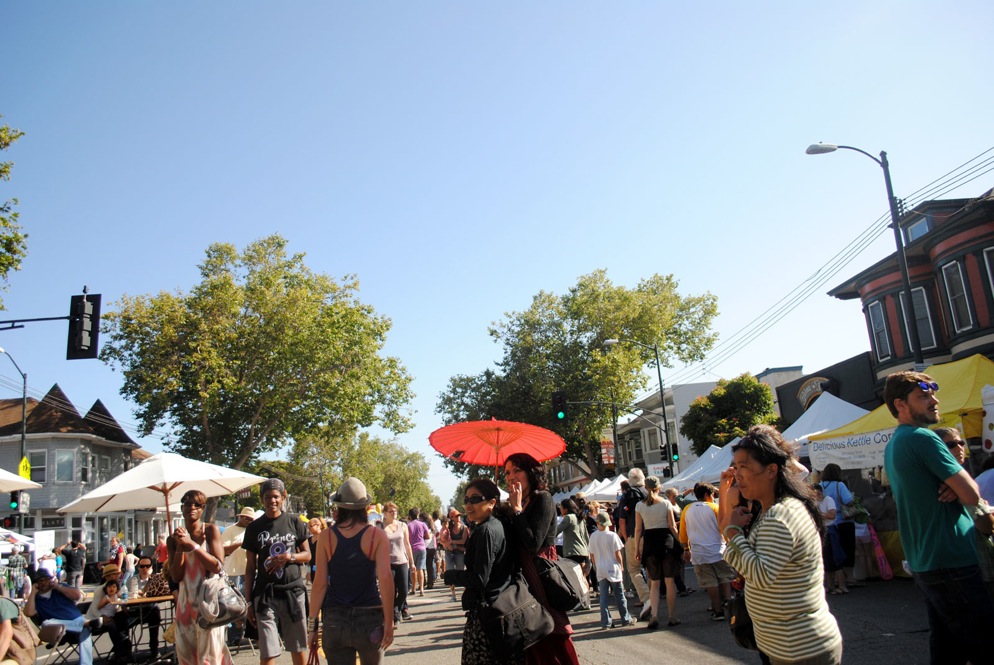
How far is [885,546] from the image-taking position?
1182 cm

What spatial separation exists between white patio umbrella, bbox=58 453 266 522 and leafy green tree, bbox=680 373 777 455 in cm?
2892

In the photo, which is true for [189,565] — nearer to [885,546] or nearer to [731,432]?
[885,546]

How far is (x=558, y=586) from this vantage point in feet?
14.7

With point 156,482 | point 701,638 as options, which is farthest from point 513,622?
point 156,482

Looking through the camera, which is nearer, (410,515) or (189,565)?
(189,565)

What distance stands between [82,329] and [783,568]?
602 inches

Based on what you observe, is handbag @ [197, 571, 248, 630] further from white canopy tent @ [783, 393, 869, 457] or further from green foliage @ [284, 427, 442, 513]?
green foliage @ [284, 427, 442, 513]

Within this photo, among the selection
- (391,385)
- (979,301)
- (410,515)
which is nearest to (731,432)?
(979,301)

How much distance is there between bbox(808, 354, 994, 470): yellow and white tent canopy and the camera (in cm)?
1134

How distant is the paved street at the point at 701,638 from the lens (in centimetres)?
730

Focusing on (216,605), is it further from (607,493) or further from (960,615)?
(607,493)

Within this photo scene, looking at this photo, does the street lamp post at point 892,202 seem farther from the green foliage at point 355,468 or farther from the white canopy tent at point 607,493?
the green foliage at point 355,468

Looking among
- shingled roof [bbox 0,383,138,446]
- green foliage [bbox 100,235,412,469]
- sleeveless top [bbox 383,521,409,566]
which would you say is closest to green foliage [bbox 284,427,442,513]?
green foliage [bbox 100,235,412,469]

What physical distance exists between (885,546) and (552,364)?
3901 cm
